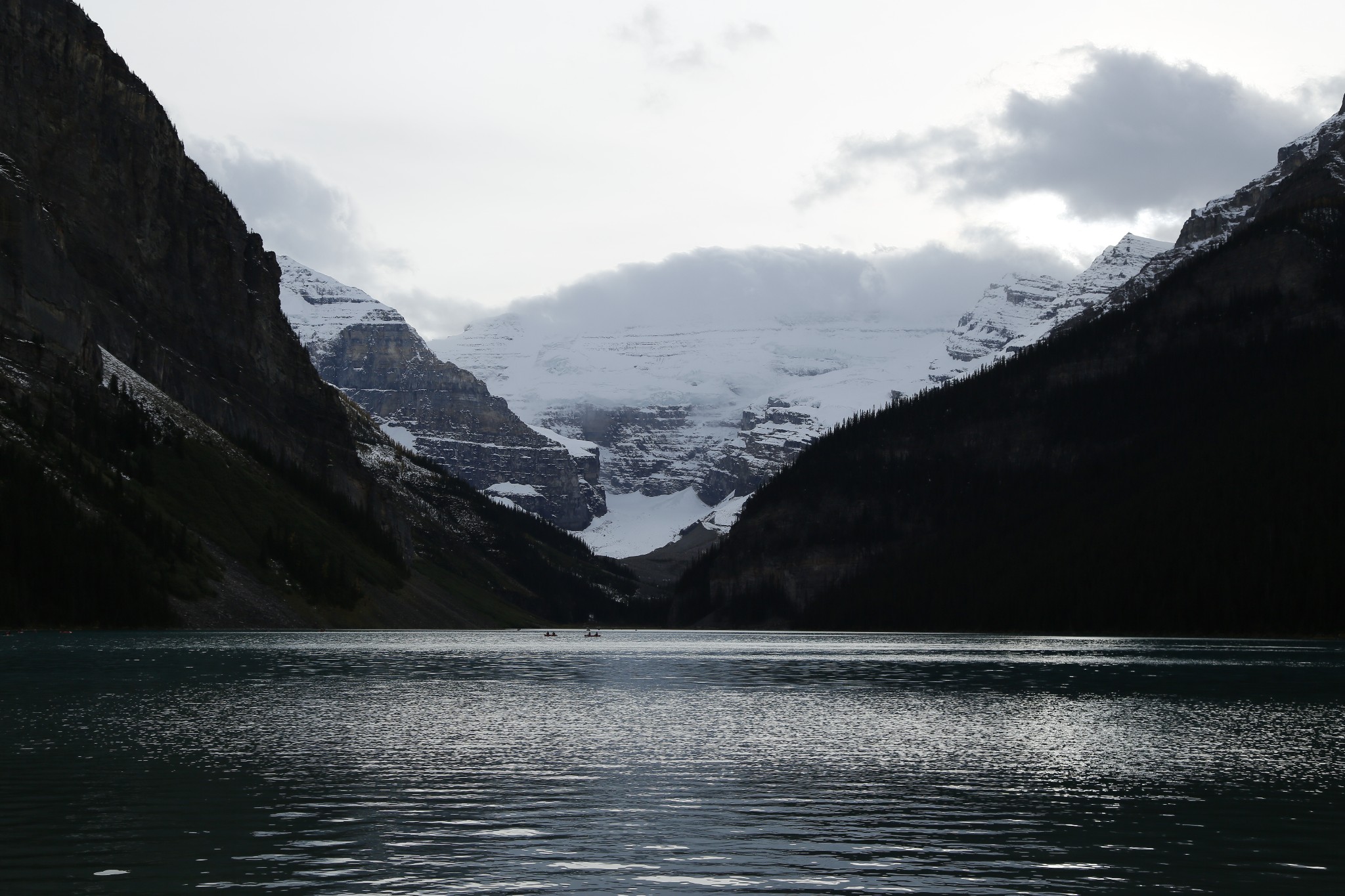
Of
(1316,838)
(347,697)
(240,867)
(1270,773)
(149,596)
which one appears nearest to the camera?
(240,867)

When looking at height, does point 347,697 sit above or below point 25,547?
below

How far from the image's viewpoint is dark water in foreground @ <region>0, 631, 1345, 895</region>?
35812 millimetres

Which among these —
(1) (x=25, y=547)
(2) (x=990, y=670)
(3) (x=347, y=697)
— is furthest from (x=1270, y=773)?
(1) (x=25, y=547)

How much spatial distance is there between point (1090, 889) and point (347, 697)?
6257 cm

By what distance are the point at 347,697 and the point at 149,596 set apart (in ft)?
367

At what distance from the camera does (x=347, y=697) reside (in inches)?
3472

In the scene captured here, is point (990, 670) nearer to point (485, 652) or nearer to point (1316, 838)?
point (485, 652)

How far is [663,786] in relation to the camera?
5078cm

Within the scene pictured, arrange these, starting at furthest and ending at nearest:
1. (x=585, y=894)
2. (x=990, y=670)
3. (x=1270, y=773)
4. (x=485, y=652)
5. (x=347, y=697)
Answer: (x=485, y=652) < (x=990, y=670) < (x=347, y=697) < (x=1270, y=773) < (x=585, y=894)

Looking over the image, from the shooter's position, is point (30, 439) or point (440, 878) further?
point (30, 439)

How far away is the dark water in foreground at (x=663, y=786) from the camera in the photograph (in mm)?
35812

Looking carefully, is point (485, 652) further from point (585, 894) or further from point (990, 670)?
point (585, 894)

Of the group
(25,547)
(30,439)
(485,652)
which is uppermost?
(30,439)

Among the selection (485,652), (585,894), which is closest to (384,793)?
(585,894)
